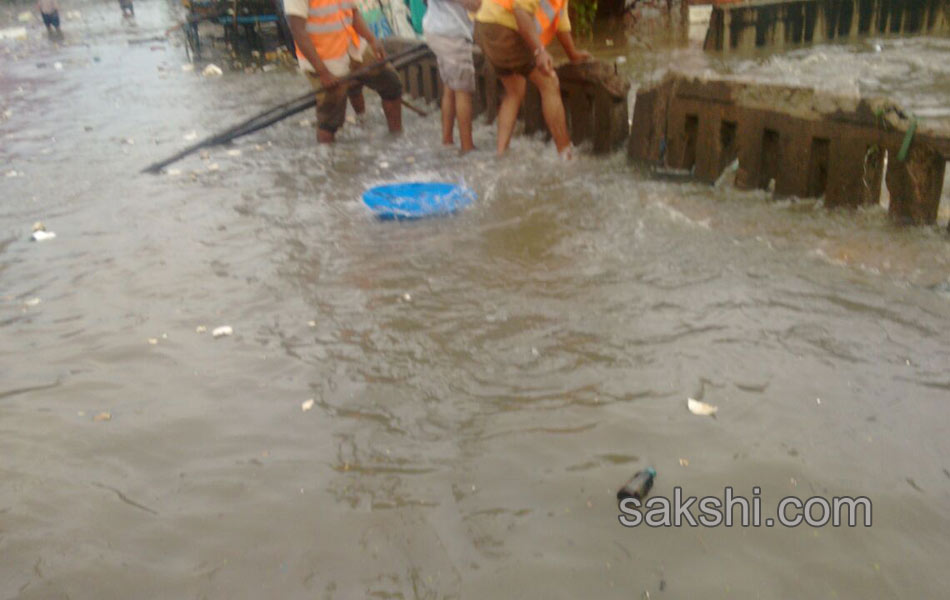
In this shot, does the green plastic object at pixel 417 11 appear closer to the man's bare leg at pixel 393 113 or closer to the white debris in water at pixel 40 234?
the man's bare leg at pixel 393 113

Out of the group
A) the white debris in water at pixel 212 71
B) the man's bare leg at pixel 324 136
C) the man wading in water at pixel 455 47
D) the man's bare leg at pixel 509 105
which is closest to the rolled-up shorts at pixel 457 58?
the man wading in water at pixel 455 47

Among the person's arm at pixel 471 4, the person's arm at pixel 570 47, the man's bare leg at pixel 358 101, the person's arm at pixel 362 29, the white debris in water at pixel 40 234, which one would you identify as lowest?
the white debris in water at pixel 40 234

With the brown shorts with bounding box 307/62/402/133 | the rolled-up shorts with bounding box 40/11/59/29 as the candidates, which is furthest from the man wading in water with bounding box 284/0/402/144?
the rolled-up shorts with bounding box 40/11/59/29

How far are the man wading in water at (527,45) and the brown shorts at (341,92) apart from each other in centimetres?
160

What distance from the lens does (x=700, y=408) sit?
2992mm

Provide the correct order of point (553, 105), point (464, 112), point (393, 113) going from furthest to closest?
point (393, 113) → point (464, 112) → point (553, 105)

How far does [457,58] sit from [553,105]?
1095 mm

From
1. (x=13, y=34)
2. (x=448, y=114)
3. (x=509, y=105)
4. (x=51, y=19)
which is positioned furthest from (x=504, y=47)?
(x=13, y=34)

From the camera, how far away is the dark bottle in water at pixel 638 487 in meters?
2.53

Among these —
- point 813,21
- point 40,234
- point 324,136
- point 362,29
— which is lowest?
point 40,234

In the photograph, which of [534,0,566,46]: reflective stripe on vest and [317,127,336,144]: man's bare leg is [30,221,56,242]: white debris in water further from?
[534,0,566,46]: reflective stripe on vest

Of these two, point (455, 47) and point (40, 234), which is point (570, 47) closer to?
point (455, 47)

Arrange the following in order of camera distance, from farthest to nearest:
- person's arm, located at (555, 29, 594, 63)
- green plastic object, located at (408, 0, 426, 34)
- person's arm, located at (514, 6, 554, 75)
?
1. green plastic object, located at (408, 0, 426, 34)
2. person's arm, located at (555, 29, 594, 63)
3. person's arm, located at (514, 6, 554, 75)

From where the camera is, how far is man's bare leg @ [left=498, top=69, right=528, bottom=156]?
641 cm
